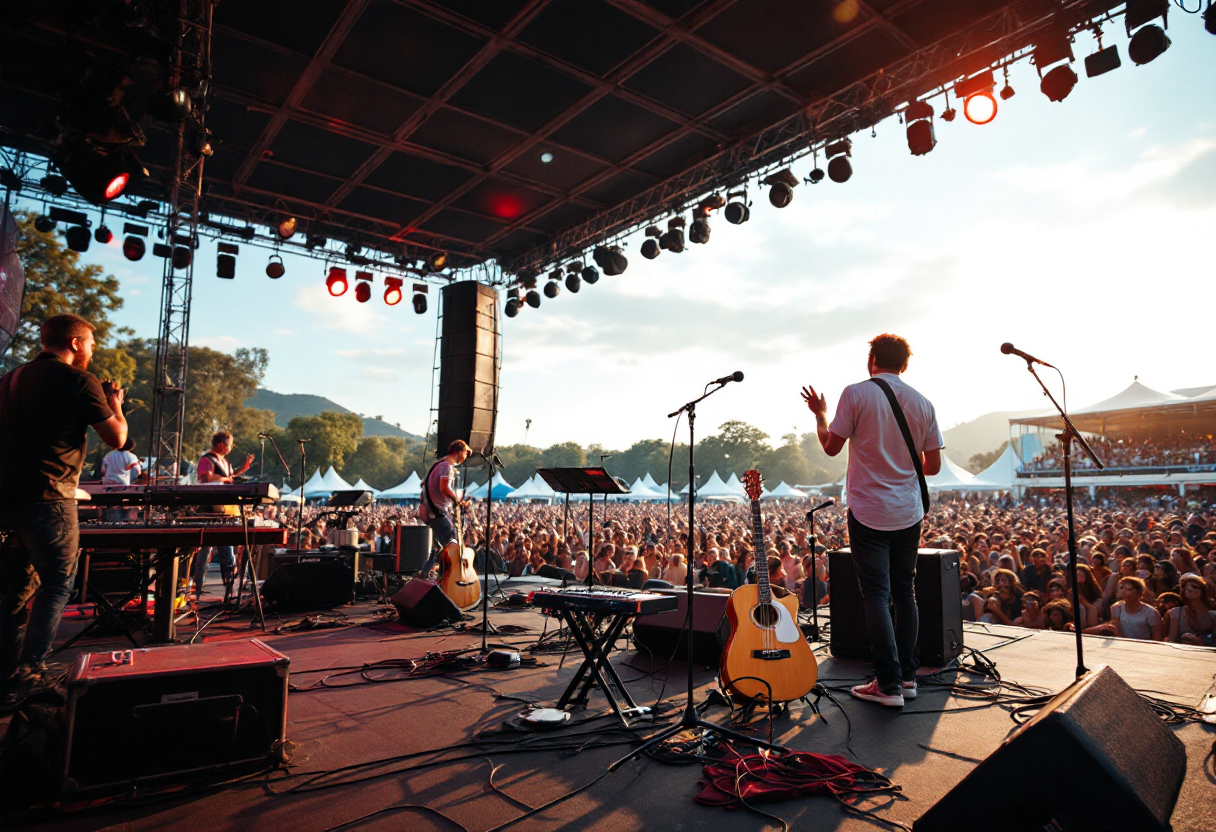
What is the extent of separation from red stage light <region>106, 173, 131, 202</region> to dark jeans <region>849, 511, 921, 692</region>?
7.04 meters

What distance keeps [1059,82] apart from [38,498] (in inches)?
315

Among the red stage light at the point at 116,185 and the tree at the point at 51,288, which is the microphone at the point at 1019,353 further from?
the tree at the point at 51,288

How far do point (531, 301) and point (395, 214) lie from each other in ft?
9.40

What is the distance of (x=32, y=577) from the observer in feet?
10.3

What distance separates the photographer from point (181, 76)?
601cm

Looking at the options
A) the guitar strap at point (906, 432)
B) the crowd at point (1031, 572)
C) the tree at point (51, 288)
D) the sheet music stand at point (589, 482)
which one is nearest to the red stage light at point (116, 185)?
the sheet music stand at point (589, 482)

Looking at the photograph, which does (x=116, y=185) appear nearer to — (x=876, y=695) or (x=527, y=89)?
(x=527, y=89)

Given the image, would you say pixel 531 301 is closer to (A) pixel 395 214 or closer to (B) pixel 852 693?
(A) pixel 395 214

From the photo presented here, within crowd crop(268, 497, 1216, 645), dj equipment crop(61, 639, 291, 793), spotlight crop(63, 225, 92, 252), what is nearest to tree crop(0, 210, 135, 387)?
spotlight crop(63, 225, 92, 252)

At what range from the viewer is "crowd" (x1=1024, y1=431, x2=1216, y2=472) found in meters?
36.0

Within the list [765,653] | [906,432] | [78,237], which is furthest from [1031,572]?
[78,237]

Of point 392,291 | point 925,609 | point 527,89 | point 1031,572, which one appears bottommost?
point 1031,572

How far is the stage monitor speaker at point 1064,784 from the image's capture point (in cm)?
159

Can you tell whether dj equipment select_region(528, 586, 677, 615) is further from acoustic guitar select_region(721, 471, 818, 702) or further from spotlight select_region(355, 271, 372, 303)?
spotlight select_region(355, 271, 372, 303)
